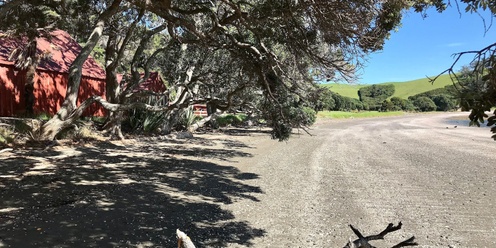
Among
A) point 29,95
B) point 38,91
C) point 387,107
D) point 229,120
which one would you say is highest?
point 38,91

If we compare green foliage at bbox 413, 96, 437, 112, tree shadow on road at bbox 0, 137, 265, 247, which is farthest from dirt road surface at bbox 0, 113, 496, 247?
green foliage at bbox 413, 96, 437, 112

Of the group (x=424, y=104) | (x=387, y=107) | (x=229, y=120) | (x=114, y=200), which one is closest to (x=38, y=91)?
(x=114, y=200)

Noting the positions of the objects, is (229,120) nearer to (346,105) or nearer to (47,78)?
(47,78)

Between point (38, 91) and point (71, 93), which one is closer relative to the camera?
point (71, 93)

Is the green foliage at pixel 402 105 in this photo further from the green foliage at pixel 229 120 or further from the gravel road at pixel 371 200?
the gravel road at pixel 371 200

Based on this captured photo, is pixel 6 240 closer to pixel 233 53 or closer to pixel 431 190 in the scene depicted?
pixel 233 53

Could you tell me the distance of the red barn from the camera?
1698 cm

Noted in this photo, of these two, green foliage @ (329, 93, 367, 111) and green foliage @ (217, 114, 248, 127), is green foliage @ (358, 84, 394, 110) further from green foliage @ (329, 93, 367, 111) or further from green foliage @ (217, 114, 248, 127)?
green foliage @ (217, 114, 248, 127)

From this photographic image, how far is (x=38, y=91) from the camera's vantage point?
18.5 m

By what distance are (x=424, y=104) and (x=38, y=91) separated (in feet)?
284

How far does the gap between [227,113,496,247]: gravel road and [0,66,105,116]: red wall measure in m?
11.5

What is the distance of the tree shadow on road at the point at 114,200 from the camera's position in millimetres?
5297

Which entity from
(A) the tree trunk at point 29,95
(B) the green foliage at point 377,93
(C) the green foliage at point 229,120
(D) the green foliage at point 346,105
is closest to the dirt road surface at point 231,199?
(A) the tree trunk at point 29,95

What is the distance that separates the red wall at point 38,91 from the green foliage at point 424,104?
82.2 meters
